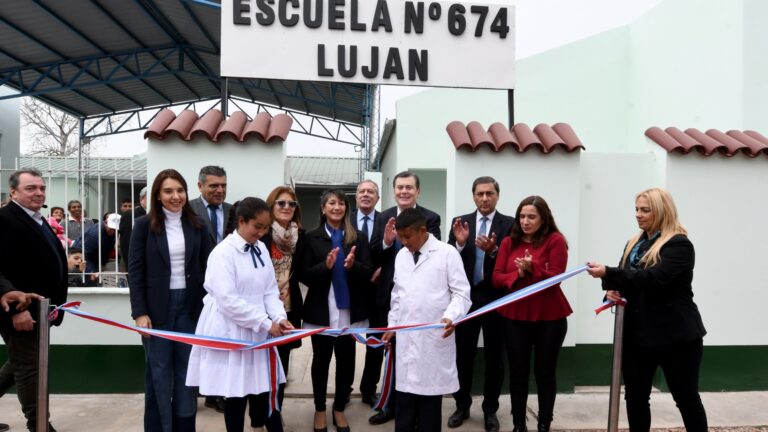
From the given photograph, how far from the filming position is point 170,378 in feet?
10.9

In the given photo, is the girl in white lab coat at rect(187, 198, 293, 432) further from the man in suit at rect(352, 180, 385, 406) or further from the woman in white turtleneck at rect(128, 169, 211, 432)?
the man in suit at rect(352, 180, 385, 406)

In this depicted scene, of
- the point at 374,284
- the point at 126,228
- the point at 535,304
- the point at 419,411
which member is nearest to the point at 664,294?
the point at 535,304

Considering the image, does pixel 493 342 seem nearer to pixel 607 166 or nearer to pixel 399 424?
pixel 399 424

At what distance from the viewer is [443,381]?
306 centimetres

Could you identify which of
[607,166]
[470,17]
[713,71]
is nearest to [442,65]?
[470,17]

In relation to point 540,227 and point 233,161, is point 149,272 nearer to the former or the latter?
point 233,161

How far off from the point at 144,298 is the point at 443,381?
1924 mm

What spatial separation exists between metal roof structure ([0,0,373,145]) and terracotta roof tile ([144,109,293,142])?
214 inches

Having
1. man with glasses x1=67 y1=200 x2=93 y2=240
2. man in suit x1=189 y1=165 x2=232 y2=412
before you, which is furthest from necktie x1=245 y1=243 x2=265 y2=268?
man with glasses x1=67 y1=200 x2=93 y2=240

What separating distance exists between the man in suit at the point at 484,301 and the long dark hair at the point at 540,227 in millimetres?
246

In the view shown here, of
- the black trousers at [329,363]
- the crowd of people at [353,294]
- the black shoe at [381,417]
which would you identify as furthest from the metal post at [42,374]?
the black shoe at [381,417]

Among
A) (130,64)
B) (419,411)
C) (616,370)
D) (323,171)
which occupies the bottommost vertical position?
(419,411)

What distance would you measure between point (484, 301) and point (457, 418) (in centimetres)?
96

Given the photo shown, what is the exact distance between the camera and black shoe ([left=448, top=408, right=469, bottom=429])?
409 cm
